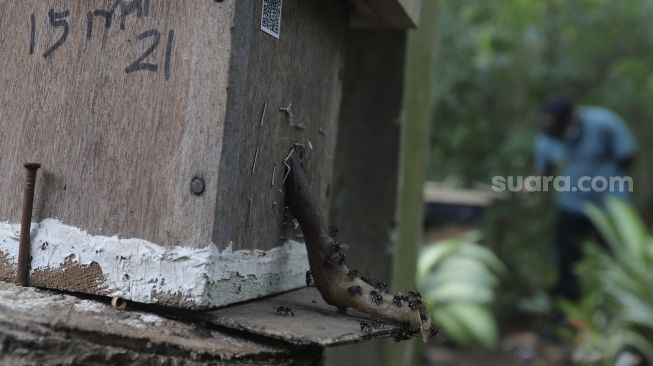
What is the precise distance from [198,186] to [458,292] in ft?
16.8

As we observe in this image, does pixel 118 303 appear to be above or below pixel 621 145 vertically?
below

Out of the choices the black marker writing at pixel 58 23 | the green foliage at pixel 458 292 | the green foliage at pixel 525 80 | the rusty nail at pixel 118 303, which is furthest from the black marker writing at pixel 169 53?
the green foliage at pixel 525 80

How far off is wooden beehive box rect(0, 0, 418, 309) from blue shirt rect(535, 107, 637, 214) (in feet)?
16.6

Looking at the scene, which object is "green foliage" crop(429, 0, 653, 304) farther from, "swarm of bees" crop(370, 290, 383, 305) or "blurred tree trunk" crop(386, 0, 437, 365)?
"swarm of bees" crop(370, 290, 383, 305)

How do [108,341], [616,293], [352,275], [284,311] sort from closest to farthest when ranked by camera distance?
[108,341] < [284,311] < [352,275] < [616,293]

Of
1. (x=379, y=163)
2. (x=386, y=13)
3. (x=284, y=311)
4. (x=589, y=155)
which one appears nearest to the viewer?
(x=284, y=311)

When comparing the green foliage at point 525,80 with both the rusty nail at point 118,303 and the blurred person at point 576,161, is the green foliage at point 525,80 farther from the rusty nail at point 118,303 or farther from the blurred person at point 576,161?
the rusty nail at point 118,303

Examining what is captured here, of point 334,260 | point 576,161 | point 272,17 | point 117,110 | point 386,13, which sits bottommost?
point 334,260

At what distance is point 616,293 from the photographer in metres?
5.23

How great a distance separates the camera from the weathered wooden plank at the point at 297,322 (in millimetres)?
1278

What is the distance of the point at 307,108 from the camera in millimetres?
1753

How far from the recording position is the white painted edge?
135 centimetres

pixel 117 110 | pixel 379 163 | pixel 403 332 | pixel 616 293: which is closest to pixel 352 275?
pixel 403 332

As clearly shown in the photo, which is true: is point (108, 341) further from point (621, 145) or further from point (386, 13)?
point (621, 145)
